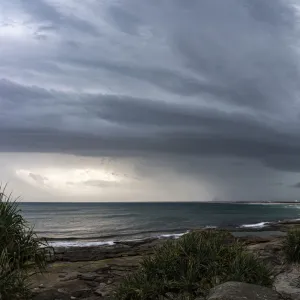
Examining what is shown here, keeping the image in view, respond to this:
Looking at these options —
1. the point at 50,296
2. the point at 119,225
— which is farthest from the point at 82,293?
the point at 119,225

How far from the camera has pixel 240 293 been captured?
31.5 ft

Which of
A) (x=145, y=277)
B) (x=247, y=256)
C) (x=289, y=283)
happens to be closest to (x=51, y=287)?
(x=145, y=277)

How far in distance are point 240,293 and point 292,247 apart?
40.0ft

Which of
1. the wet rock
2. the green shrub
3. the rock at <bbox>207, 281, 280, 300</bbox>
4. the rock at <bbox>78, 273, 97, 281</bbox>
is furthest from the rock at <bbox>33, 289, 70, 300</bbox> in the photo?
the green shrub

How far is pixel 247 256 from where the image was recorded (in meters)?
14.3

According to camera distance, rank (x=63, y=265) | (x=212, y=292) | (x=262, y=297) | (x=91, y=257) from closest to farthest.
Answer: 1. (x=262, y=297)
2. (x=212, y=292)
3. (x=63, y=265)
4. (x=91, y=257)

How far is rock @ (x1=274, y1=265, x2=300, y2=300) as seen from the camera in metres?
14.8

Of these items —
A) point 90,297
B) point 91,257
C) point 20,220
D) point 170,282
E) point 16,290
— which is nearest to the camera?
point 16,290

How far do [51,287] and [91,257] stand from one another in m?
11.1

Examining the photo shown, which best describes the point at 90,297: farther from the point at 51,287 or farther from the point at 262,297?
the point at 262,297

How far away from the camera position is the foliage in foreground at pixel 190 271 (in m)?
13.1

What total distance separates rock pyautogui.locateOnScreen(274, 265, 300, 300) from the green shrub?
34.2 inches

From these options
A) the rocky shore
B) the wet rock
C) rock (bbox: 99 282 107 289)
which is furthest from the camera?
rock (bbox: 99 282 107 289)

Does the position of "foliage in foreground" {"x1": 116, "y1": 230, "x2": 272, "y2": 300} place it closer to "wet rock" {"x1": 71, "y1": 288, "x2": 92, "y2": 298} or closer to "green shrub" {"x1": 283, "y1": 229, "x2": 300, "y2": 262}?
"wet rock" {"x1": 71, "y1": 288, "x2": 92, "y2": 298}
